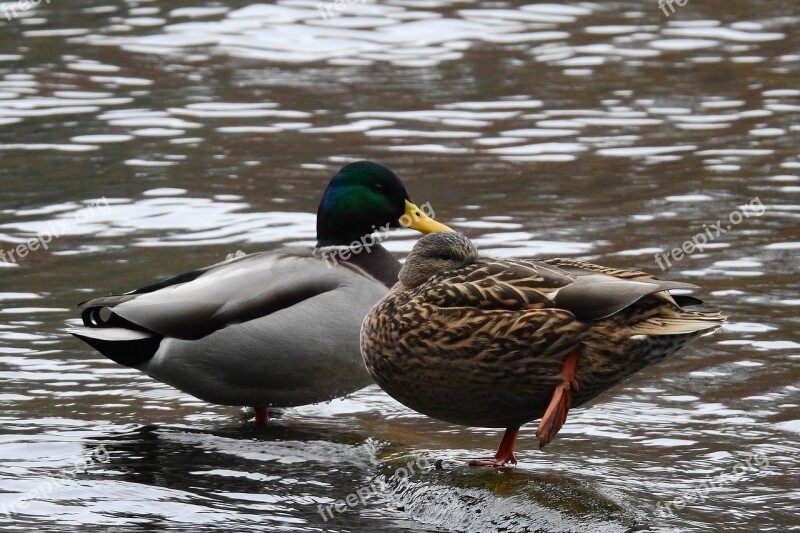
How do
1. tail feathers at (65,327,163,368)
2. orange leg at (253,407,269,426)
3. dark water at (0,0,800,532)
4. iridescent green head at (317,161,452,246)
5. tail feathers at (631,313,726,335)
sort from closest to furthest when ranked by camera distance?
tail feathers at (631,313,726,335)
dark water at (0,0,800,532)
tail feathers at (65,327,163,368)
orange leg at (253,407,269,426)
iridescent green head at (317,161,452,246)

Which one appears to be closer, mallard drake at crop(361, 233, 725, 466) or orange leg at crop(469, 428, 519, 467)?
mallard drake at crop(361, 233, 725, 466)

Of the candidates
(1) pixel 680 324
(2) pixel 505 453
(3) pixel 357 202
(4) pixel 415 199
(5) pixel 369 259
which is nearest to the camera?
(1) pixel 680 324

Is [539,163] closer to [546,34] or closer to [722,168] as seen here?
[722,168]

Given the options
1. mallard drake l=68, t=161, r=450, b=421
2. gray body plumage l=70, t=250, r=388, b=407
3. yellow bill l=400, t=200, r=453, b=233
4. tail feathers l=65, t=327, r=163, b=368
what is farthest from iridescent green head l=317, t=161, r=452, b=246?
tail feathers l=65, t=327, r=163, b=368

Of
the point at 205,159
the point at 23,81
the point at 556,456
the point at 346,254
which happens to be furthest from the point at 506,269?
the point at 23,81

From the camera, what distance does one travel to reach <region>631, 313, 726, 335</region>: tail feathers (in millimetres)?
4734

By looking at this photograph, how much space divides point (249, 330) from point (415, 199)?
3888 millimetres

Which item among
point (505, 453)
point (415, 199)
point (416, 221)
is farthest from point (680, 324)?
point (415, 199)

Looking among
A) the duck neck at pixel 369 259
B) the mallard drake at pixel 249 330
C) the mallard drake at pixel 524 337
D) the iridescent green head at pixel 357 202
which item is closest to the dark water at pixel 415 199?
the mallard drake at pixel 249 330

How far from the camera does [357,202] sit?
21.8 ft

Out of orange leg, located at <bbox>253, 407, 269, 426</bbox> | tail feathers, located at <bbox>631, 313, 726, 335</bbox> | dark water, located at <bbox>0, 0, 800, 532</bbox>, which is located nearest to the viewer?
tail feathers, located at <bbox>631, 313, 726, 335</bbox>

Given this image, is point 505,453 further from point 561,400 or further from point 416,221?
point 416,221

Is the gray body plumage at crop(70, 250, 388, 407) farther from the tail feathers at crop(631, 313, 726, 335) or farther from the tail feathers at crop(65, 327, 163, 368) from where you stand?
the tail feathers at crop(631, 313, 726, 335)

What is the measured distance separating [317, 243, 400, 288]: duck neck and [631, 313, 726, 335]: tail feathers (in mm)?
1774
